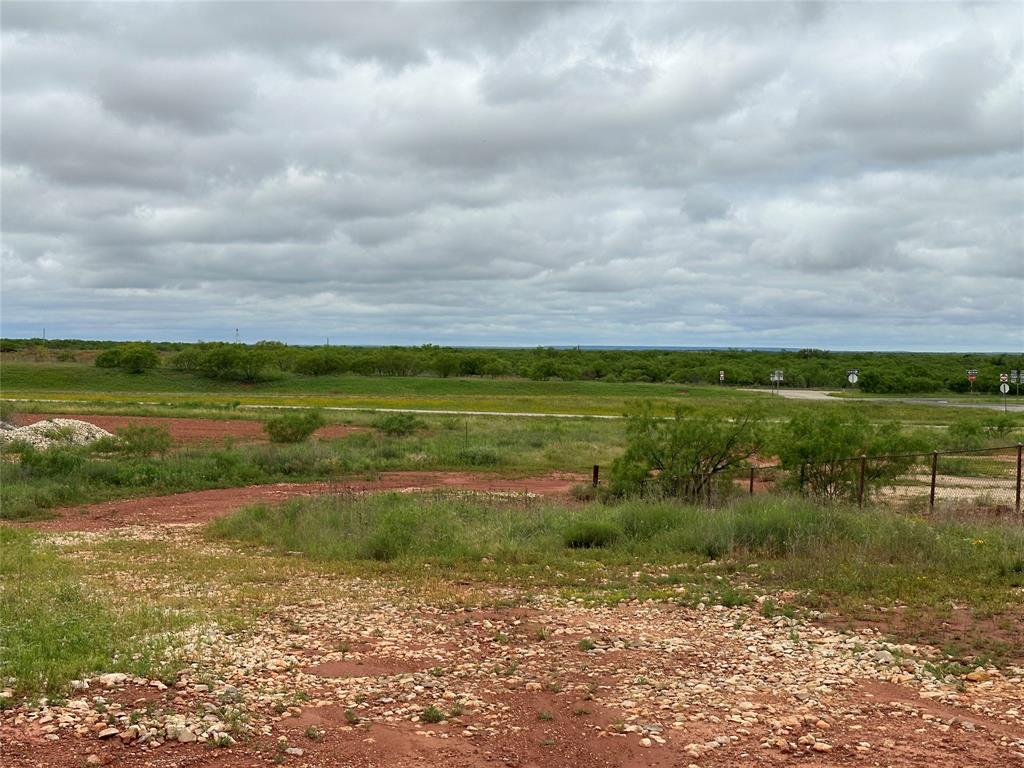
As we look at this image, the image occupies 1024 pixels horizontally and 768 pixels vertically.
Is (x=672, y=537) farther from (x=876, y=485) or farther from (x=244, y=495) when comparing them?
(x=244, y=495)

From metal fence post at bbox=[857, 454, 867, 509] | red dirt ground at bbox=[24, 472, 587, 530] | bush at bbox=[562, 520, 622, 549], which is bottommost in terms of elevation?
red dirt ground at bbox=[24, 472, 587, 530]

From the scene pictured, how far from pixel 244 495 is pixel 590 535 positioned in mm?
12437

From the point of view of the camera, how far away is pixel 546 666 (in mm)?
8031

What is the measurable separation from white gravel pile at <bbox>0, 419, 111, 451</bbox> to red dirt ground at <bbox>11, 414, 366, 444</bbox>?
10.5 ft

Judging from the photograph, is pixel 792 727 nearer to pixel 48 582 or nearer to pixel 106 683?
pixel 106 683

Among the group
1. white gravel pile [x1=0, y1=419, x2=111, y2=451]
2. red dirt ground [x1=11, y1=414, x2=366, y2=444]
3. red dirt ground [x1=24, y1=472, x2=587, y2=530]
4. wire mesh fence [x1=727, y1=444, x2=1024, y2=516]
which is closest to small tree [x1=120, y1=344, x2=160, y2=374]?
red dirt ground [x1=11, y1=414, x2=366, y2=444]

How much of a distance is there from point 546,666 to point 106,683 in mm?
3610

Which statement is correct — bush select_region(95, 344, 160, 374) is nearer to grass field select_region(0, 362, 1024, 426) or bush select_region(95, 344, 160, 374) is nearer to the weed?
grass field select_region(0, 362, 1024, 426)

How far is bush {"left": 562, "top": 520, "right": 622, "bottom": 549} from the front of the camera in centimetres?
1451

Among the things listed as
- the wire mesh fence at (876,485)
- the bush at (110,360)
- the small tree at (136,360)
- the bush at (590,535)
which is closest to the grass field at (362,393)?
the small tree at (136,360)

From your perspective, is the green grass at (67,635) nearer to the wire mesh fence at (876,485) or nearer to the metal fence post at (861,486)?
the metal fence post at (861,486)

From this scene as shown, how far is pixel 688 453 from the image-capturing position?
19.7 metres

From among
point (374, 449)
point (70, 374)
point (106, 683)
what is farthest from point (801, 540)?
point (70, 374)

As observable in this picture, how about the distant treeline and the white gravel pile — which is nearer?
the white gravel pile
